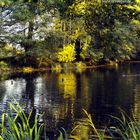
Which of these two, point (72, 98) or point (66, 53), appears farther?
point (66, 53)

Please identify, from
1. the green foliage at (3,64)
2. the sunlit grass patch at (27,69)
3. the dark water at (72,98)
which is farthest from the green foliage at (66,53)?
the dark water at (72,98)

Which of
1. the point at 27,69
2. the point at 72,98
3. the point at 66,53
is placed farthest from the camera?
the point at 66,53

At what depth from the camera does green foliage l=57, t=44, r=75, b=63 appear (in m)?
68.8

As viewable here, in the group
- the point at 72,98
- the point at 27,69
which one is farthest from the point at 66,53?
the point at 72,98

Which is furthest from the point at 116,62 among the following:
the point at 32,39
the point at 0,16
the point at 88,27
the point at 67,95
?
the point at 88,27

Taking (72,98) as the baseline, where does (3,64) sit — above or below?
above

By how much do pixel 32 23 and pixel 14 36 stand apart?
4114mm

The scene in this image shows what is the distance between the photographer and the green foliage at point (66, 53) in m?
68.8

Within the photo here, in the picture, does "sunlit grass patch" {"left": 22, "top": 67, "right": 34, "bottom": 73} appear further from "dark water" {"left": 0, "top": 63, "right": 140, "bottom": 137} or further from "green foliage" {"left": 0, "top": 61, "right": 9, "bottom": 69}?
"dark water" {"left": 0, "top": 63, "right": 140, "bottom": 137}

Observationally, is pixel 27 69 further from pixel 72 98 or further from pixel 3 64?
pixel 72 98

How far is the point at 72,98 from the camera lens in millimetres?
34219

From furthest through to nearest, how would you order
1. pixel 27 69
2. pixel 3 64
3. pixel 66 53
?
pixel 66 53 → pixel 27 69 → pixel 3 64

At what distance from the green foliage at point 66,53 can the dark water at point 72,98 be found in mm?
17805

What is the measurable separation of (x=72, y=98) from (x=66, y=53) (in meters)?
34.8
